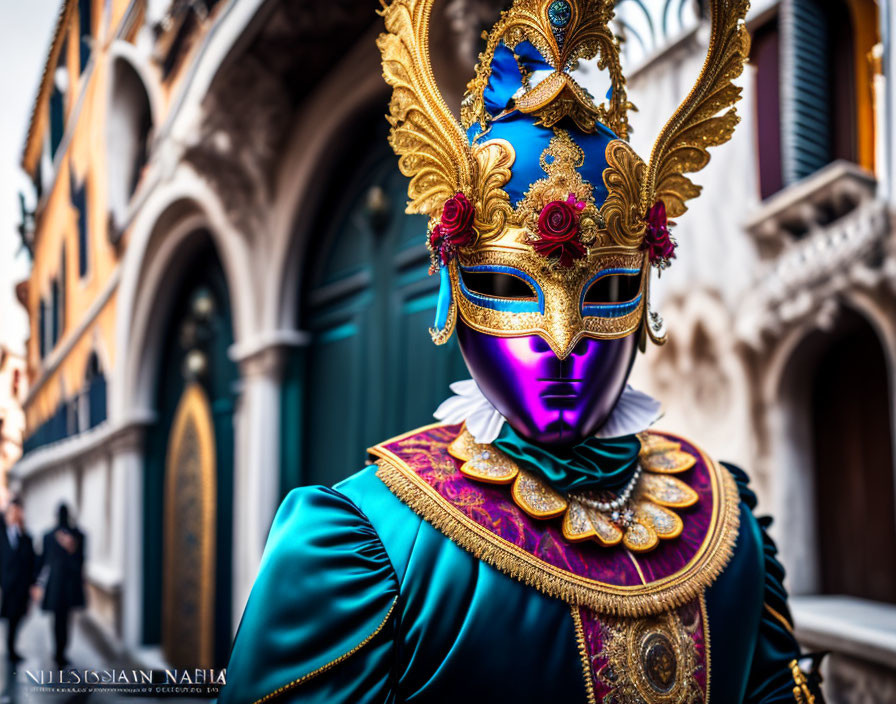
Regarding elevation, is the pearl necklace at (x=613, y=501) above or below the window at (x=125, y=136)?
below

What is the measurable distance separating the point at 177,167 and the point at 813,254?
362 cm

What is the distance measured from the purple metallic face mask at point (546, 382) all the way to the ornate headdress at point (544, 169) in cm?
3

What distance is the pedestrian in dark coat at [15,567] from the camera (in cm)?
377

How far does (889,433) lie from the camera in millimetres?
2846

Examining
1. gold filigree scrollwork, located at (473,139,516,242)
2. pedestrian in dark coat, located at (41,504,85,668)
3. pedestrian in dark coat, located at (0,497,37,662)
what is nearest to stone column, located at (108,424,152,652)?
pedestrian in dark coat, located at (41,504,85,668)

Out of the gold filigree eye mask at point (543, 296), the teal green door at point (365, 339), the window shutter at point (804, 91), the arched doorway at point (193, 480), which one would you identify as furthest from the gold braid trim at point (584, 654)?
the arched doorway at point (193, 480)

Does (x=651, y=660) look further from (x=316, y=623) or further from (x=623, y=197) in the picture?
(x=623, y=197)

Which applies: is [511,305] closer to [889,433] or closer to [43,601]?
[889,433]

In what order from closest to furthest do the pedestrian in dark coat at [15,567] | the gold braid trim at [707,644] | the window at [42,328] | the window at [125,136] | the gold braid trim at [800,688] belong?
the gold braid trim at [707,644] < the gold braid trim at [800,688] < the pedestrian in dark coat at [15,567] < the window at [42,328] < the window at [125,136]

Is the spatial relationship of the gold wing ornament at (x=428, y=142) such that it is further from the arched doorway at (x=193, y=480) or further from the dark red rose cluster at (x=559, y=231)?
the arched doorway at (x=193, y=480)

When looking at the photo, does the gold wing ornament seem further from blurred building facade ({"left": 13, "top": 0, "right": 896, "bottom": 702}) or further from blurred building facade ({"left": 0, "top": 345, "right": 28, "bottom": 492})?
blurred building facade ({"left": 0, "top": 345, "right": 28, "bottom": 492})

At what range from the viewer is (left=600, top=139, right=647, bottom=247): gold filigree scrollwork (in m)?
1.58

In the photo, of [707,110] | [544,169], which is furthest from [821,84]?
[544,169]

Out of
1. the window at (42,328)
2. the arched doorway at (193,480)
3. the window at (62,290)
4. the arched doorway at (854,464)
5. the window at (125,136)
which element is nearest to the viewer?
the arched doorway at (854,464)
